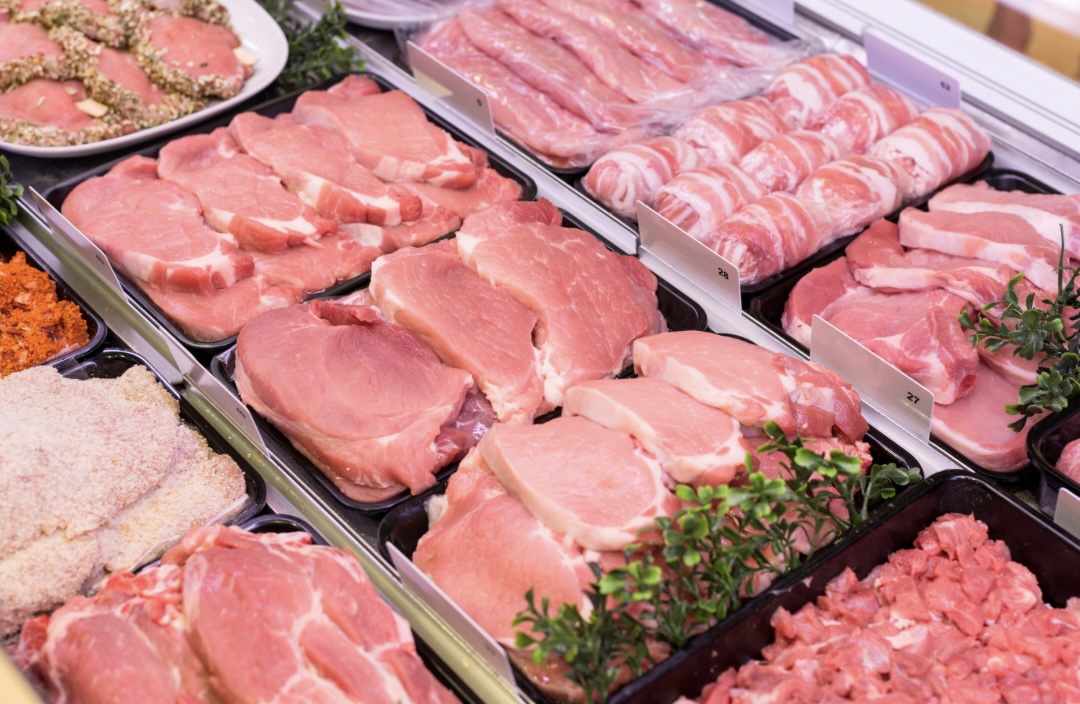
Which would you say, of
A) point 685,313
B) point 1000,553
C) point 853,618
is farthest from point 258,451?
point 1000,553

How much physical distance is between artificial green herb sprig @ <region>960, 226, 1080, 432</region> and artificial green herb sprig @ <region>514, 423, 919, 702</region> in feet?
1.77

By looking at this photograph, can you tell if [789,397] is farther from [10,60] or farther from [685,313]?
[10,60]

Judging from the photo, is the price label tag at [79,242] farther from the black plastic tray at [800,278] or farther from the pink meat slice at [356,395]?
the black plastic tray at [800,278]

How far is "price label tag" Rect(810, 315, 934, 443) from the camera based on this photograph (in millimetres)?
2693

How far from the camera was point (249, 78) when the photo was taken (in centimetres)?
392

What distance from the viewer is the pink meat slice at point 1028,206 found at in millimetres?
3123

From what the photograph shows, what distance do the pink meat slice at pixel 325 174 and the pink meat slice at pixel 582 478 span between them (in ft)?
3.56

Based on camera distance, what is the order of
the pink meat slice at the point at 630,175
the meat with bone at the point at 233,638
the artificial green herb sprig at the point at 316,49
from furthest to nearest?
the artificial green herb sprig at the point at 316,49
the pink meat slice at the point at 630,175
the meat with bone at the point at 233,638

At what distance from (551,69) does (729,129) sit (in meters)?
0.70

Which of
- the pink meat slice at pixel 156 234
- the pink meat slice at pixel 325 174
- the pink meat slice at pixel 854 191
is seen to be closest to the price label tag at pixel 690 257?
the pink meat slice at pixel 854 191

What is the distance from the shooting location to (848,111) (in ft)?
12.1

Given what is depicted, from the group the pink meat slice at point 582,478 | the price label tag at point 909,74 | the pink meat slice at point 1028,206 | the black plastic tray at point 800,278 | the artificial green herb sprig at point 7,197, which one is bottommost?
the artificial green herb sprig at point 7,197

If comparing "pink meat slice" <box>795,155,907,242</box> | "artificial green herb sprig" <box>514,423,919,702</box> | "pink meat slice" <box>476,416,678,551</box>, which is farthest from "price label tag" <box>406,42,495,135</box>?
"artificial green herb sprig" <box>514,423,919,702</box>

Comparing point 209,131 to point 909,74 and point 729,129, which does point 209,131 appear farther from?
point 909,74
